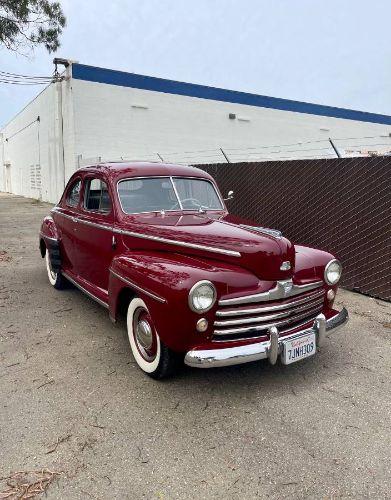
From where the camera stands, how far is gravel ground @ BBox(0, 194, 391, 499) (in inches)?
91.7

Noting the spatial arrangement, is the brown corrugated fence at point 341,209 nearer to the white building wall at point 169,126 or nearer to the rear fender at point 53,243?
the rear fender at point 53,243

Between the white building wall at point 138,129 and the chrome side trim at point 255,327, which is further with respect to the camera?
the white building wall at point 138,129

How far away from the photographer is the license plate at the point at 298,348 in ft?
10.3

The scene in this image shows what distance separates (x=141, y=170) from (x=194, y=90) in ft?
53.8

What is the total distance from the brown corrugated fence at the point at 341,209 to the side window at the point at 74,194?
11.3 ft

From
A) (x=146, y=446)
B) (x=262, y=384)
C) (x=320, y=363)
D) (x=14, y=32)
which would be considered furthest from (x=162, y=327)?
(x=14, y=32)

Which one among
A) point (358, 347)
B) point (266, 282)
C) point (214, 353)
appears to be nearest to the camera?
point (214, 353)

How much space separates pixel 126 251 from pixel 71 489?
6.73ft

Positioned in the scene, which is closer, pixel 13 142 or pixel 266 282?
pixel 266 282

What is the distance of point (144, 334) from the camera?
136 inches

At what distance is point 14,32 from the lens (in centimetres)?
1277

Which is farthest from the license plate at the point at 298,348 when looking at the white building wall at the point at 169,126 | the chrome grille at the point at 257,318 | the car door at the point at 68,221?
the white building wall at the point at 169,126

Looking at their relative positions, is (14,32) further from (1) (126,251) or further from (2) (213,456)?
(2) (213,456)

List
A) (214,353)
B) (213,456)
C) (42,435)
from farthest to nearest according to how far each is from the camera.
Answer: (214,353) < (42,435) < (213,456)
